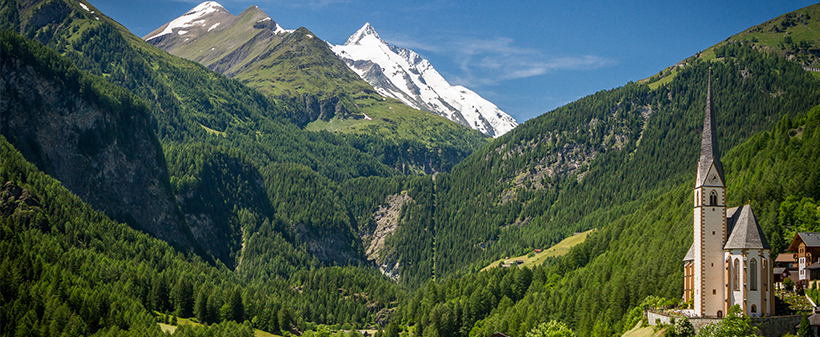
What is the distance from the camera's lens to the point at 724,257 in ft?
332

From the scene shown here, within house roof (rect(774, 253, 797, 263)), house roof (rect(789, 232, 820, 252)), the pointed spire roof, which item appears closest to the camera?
the pointed spire roof

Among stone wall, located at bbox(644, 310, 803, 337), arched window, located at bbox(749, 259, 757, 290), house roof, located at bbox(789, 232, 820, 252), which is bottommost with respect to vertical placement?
stone wall, located at bbox(644, 310, 803, 337)

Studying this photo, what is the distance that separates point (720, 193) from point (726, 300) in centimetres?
1463

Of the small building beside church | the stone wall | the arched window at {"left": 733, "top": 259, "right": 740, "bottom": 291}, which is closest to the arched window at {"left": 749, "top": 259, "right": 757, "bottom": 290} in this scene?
the arched window at {"left": 733, "top": 259, "right": 740, "bottom": 291}

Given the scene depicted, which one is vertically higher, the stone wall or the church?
the church

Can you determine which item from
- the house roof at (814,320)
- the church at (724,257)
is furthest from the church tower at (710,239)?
the house roof at (814,320)

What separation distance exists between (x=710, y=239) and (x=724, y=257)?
2.95 m

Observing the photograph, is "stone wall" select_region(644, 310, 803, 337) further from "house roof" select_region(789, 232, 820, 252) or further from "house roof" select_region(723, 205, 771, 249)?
"house roof" select_region(789, 232, 820, 252)

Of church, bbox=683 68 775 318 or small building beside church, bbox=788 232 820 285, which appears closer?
church, bbox=683 68 775 318

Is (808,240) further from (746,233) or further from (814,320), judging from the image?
(814,320)

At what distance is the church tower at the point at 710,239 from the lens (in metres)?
100

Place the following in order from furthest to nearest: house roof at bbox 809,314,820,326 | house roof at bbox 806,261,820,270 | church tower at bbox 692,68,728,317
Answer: house roof at bbox 806,261,820,270
church tower at bbox 692,68,728,317
house roof at bbox 809,314,820,326

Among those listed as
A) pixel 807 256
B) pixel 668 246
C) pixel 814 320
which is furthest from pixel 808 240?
pixel 668 246

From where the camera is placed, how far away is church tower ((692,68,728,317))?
100500 millimetres
